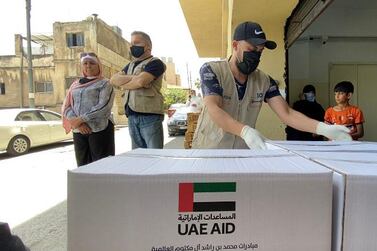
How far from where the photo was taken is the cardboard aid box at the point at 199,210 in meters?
0.82

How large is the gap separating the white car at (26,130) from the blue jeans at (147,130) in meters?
7.37

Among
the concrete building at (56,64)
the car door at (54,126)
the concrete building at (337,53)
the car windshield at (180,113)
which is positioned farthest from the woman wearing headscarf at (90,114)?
the concrete building at (56,64)

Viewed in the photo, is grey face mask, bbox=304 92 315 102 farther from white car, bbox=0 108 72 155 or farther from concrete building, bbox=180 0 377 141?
white car, bbox=0 108 72 155

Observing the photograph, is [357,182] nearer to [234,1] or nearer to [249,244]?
[249,244]

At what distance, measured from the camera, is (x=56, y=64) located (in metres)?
26.3

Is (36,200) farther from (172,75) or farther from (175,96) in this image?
(172,75)

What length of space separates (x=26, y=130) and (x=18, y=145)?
532 mm

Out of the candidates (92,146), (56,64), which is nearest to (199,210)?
(92,146)

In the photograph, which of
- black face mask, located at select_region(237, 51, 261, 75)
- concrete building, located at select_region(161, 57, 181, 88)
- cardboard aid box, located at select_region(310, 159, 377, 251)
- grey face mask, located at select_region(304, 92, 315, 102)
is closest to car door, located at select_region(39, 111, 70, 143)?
grey face mask, located at select_region(304, 92, 315, 102)

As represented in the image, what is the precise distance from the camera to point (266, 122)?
595cm

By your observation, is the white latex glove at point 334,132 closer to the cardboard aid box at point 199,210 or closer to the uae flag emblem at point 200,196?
the cardboard aid box at point 199,210

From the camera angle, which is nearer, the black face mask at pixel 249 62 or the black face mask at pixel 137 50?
the black face mask at pixel 249 62

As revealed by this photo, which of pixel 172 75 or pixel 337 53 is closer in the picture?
pixel 337 53

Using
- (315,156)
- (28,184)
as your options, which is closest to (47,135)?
(28,184)
